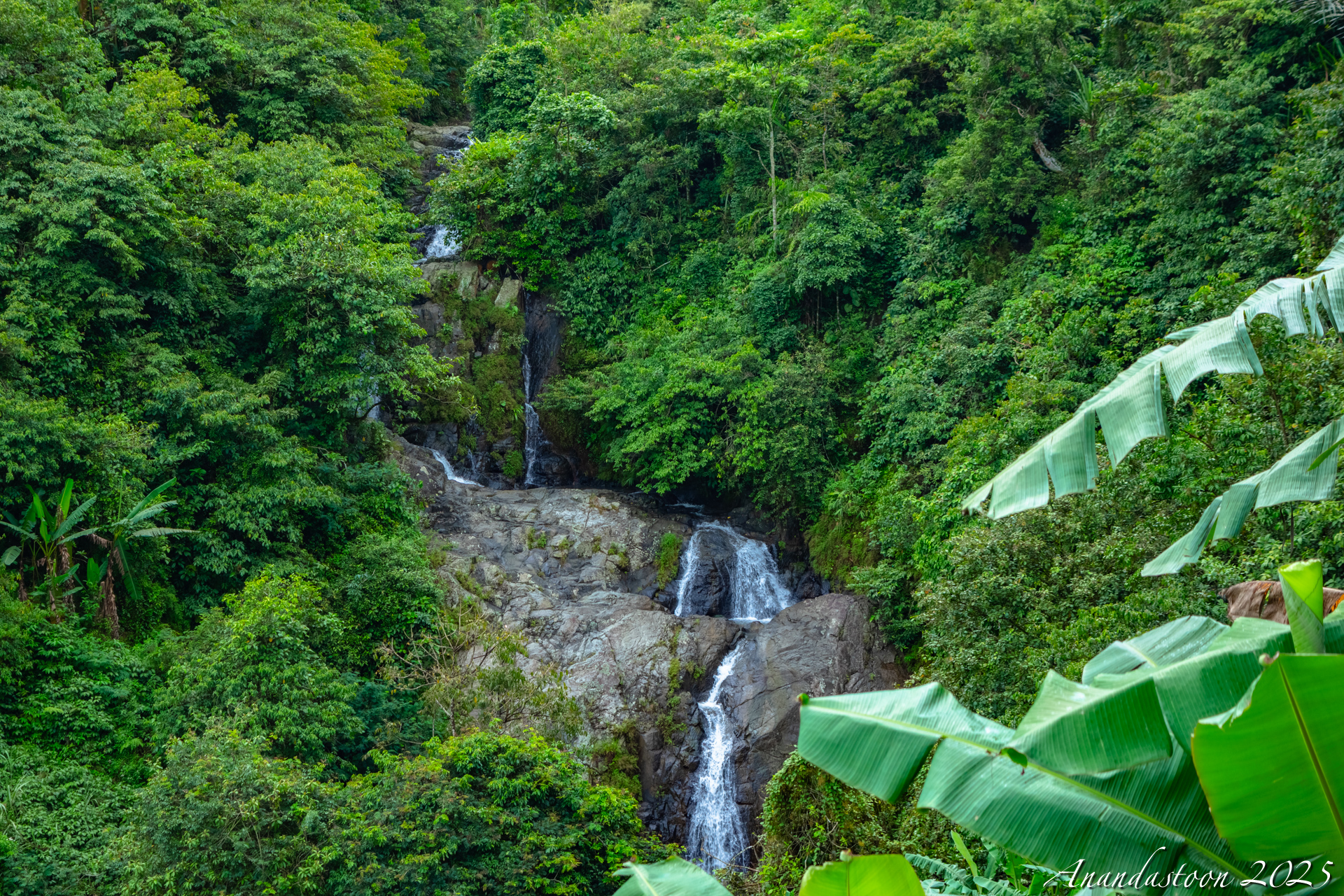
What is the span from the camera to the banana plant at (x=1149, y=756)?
87.1 inches

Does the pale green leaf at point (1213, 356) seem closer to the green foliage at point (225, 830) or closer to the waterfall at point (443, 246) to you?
the green foliage at point (225, 830)

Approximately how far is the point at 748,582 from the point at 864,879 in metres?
15.1

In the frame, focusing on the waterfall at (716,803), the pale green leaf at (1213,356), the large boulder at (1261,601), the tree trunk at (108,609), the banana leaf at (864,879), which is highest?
the pale green leaf at (1213,356)

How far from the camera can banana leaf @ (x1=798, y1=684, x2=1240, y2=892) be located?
8.46 feet

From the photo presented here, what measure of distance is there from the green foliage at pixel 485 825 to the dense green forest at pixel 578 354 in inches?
2.2

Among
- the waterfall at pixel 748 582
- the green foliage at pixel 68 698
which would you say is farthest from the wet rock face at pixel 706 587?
the green foliage at pixel 68 698

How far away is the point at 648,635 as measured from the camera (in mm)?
14352

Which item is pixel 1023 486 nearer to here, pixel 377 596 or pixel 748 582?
pixel 377 596

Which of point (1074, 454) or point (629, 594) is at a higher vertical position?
point (1074, 454)

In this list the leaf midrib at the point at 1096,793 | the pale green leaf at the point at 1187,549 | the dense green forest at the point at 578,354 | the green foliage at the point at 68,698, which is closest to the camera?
the leaf midrib at the point at 1096,793

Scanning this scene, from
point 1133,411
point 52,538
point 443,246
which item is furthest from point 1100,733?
point 443,246

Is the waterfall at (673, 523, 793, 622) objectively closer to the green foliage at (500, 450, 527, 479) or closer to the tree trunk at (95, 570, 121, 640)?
the green foliage at (500, 450, 527, 479)

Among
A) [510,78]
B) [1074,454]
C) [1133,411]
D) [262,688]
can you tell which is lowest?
[262,688]

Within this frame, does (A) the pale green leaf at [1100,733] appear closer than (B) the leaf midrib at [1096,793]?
Yes
